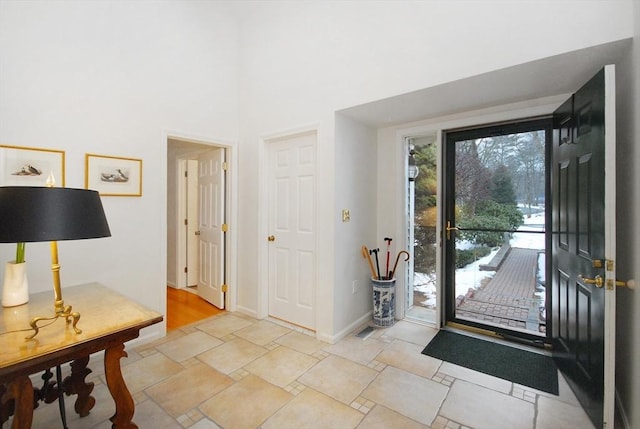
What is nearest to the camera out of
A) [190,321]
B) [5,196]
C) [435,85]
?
[5,196]

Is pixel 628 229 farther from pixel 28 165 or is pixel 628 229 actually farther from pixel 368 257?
pixel 28 165

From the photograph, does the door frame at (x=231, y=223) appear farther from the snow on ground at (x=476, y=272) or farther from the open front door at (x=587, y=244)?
the open front door at (x=587, y=244)

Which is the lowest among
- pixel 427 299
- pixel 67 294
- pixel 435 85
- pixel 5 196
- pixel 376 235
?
pixel 427 299

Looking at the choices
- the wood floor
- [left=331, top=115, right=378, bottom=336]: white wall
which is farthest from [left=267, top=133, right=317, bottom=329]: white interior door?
the wood floor

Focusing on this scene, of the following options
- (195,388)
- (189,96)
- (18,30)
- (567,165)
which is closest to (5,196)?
(195,388)

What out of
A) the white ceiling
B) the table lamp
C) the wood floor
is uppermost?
the white ceiling

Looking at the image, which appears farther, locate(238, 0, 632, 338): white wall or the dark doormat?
the dark doormat

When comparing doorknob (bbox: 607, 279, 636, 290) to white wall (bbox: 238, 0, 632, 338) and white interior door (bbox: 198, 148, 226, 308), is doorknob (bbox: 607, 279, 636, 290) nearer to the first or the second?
white wall (bbox: 238, 0, 632, 338)

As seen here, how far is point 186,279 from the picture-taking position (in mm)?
4695

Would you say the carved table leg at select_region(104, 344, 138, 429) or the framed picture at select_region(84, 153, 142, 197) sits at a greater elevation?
the framed picture at select_region(84, 153, 142, 197)

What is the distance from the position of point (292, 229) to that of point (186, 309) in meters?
1.81

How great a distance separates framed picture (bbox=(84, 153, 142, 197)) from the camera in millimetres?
2518

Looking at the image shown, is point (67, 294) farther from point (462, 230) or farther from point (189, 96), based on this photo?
point (462, 230)

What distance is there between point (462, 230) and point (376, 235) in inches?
36.5
